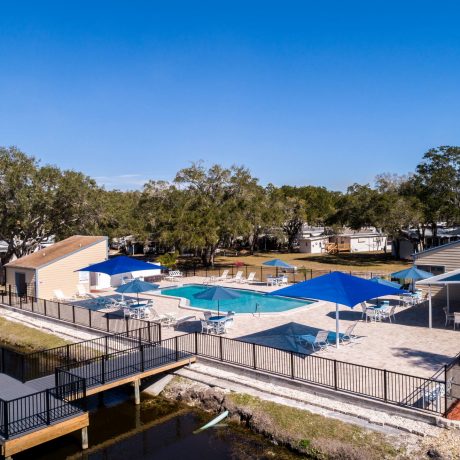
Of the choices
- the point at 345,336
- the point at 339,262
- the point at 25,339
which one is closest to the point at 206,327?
the point at 345,336

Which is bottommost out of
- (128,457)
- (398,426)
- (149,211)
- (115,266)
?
(128,457)

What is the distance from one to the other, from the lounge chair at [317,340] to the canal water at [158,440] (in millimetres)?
4861

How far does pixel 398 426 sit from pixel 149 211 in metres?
37.9

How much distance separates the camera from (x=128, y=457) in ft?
39.1

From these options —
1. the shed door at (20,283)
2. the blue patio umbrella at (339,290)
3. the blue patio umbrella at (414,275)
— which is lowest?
the shed door at (20,283)

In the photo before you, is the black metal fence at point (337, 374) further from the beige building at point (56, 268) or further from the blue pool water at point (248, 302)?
the beige building at point (56, 268)

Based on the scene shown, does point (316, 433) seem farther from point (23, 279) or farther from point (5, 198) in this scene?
point (5, 198)

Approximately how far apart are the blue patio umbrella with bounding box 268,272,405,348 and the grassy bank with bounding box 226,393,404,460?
437 cm

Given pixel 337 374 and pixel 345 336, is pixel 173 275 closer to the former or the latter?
pixel 345 336

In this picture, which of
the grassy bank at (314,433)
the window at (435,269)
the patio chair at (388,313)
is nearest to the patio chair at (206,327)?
the grassy bank at (314,433)

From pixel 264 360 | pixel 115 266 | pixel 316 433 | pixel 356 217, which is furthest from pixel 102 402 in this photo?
pixel 356 217

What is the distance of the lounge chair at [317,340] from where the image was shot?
55.5 ft

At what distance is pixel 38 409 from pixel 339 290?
32.3ft

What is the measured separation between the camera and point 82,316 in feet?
75.6
